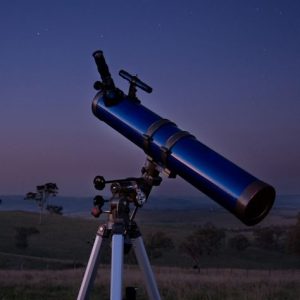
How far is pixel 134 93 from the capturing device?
18.7 ft

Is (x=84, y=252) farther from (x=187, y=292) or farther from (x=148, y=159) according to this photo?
(x=148, y=159)

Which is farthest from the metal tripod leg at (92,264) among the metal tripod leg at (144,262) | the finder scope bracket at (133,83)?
the finder scope bracket at (133,83)

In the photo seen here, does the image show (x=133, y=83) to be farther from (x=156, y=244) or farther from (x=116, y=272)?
(x=156, y=244)

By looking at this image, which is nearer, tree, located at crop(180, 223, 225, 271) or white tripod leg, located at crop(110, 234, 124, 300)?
white tripod leg, located at crop(110, 234, 124, 300)

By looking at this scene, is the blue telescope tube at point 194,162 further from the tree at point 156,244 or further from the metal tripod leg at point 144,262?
the tree at point 156,244

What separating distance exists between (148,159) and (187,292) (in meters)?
7.67

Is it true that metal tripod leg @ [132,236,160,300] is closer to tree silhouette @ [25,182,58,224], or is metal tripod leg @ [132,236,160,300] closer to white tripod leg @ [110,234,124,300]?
white tripod leg @ [110,234,124,300]

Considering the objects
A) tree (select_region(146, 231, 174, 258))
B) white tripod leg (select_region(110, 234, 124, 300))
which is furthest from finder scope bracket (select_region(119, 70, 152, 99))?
tree (select_region(146, 231, 174, 258))

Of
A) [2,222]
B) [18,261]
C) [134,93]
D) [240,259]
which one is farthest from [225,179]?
[2,222]

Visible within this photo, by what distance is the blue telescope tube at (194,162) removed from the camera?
4.33 metres

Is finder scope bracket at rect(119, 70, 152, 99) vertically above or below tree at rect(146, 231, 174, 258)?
below

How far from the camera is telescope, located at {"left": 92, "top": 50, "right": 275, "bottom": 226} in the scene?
435 centimetres

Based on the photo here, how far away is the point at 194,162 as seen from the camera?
4.64 metres

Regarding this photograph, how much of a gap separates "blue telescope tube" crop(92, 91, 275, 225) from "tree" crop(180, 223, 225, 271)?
5617cm
